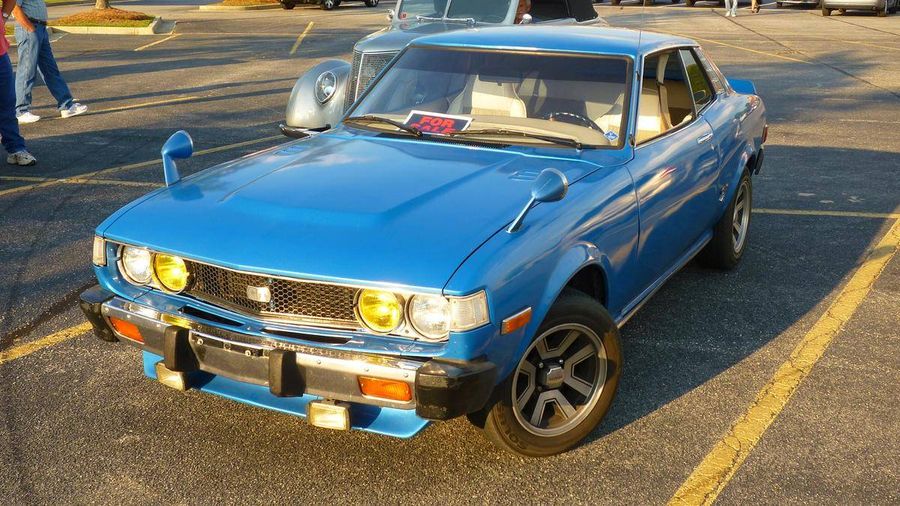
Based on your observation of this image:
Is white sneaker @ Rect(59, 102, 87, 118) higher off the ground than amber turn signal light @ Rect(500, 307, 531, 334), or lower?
lower

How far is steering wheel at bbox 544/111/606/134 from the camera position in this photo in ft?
14.8

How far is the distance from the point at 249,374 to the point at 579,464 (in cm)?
131

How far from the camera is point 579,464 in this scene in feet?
12.1

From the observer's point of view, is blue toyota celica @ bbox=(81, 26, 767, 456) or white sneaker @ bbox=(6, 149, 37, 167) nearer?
blue toyota celica @ bbox=(81, 26, 767, 456)

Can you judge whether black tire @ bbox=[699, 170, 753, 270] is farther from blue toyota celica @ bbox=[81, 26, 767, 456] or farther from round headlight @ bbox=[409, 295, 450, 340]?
round headlight @ bbox=[409, 295, 450, 340]

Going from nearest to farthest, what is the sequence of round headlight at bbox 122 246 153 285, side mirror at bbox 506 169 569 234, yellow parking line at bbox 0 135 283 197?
side mirror at bbox 506 169 569 234 → round headlight at bbox 122 246 153 285 → yellow parking line at bbox 0 135 283 197

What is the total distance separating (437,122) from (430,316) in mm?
1686

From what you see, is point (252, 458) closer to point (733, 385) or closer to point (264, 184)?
point (264, 184)

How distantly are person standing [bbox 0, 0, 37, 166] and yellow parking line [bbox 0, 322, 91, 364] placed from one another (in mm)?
4137

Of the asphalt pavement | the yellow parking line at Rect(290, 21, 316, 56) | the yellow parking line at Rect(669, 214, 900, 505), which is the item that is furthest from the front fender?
the yellow parking line at Rect(290, 21, 316, 56)

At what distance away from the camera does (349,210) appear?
3586 mm

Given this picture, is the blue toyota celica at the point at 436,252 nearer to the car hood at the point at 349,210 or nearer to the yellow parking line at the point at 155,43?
the car hood at the point at 349,210

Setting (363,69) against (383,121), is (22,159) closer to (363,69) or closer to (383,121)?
(363,69)

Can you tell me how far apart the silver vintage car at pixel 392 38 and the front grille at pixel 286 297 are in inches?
178
